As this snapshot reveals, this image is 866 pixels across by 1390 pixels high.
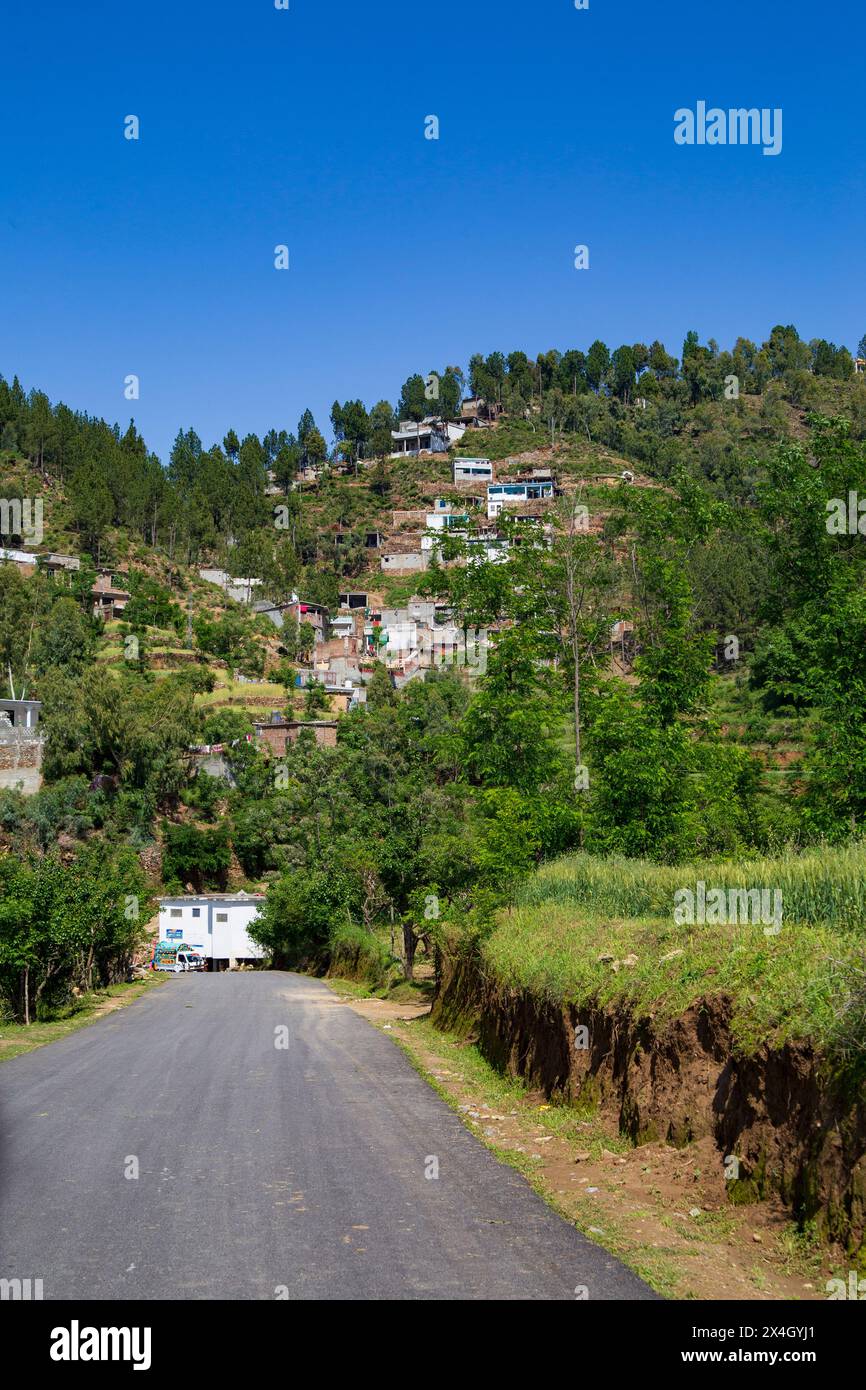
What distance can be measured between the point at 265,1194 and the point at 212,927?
2267 inches

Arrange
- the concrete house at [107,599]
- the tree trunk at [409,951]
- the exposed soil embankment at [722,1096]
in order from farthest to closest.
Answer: the concrete house at [107,599], the tree trunk at [409,951], the exposed soil embankment at [722,1096]

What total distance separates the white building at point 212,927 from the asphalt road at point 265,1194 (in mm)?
48511

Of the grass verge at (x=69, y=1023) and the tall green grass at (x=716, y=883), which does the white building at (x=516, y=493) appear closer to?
the grass verge at (x=69, y=1023)

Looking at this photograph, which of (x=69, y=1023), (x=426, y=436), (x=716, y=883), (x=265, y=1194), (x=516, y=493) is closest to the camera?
(x=265, y=1194)

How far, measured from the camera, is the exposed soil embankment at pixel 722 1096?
22.1 feet

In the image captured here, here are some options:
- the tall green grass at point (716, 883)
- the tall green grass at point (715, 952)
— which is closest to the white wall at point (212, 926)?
the tall green grass at point (716, 883)

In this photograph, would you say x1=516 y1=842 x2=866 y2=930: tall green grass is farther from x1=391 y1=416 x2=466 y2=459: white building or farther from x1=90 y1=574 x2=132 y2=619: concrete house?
x1=391 y1=416 x2=466 y2=459: white building

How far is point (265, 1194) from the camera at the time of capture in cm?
845

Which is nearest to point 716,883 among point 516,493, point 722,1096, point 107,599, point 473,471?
point 722,1096

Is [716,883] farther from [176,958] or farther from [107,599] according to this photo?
[107,599]

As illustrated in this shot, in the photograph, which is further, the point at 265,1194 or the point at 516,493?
the point at 516,493

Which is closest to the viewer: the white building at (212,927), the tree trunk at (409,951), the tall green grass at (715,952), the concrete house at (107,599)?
the tall green grass at (715,952)

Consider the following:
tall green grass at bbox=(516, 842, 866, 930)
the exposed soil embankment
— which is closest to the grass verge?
tall green grass at bbox=(516, 842, 866, 930)

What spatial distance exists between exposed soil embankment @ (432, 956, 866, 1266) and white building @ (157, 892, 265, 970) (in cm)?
5226
